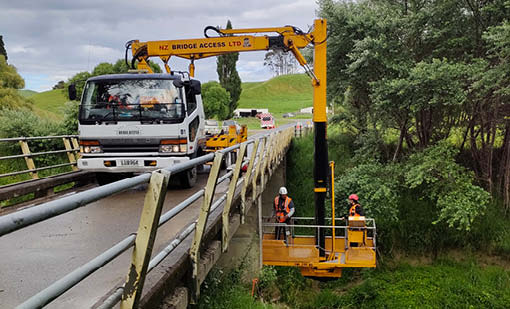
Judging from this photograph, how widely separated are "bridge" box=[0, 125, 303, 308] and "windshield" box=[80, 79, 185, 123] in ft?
5.75

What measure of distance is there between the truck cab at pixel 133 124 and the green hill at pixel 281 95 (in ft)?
252

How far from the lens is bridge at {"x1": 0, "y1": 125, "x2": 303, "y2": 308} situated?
6.47 feet

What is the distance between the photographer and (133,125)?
8.30 m

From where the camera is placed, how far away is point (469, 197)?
12688mm

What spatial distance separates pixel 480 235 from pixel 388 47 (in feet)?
25.3

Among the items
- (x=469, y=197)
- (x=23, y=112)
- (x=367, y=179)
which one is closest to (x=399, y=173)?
(x=367, y=179)

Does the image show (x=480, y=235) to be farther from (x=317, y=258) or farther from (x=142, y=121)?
(x=142, y=121)

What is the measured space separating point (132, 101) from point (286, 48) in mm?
4526

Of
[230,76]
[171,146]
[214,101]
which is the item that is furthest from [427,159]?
[230,76]

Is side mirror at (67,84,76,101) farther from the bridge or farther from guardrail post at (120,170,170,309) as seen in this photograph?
guardrail post at (120,170,170,309)

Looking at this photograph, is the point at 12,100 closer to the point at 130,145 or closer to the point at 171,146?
the point at 130,145

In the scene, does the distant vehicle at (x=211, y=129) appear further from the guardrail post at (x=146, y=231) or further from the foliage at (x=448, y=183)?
the guardrail post at (x=146, y=231)

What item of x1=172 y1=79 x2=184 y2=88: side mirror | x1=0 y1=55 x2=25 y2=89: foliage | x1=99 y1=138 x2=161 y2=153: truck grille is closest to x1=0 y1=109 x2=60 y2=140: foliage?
x1=99 y1=138 x2=161 y2=153: truck grille

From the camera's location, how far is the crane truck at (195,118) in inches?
329
